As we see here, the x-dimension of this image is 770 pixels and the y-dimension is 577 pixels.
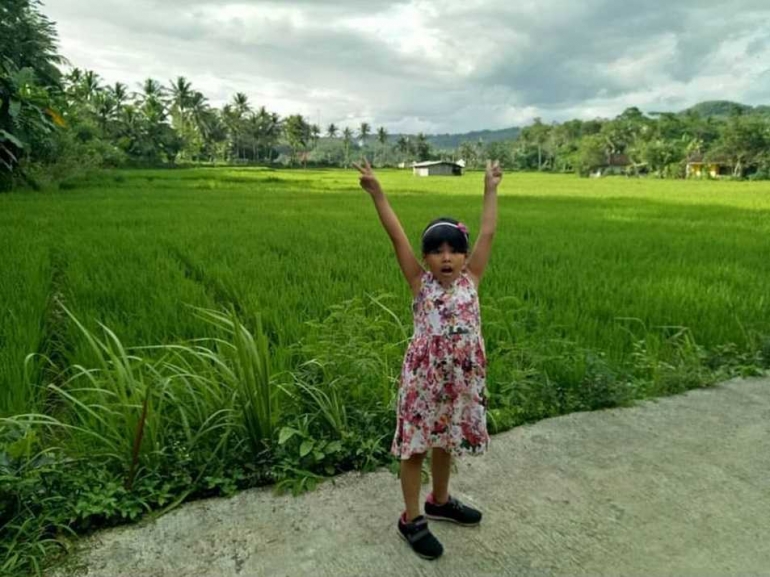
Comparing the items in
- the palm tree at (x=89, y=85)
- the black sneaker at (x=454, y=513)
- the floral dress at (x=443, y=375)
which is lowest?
the black sneaker at (x=454, y=513)

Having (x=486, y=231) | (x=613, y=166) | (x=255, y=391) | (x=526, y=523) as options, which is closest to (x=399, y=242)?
(x=486, y=231)

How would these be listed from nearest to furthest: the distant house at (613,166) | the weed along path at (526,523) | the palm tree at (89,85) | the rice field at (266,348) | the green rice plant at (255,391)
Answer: the weed along path at (526,523) → the rice field at (266,348) → the green rice plant at (255,391) → the palm tree at (89,85) → the distant house at (613,166)

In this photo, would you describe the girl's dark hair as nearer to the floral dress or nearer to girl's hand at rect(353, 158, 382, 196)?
the floral dress

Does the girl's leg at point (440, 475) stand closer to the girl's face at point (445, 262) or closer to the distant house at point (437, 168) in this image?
the girl's face at point (445, 262)

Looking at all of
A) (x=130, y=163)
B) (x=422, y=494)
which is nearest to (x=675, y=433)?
(x=422, y=494)

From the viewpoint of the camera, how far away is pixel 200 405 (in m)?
2.26

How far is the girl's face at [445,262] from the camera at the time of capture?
1.62 metres

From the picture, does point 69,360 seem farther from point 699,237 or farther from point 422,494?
point 699,237

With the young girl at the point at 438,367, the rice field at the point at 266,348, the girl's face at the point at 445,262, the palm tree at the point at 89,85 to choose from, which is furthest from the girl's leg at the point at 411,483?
the palm tree at the point at 89,85

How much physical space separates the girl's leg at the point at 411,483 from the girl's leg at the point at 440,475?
0.09m

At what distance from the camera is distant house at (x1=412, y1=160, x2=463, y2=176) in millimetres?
56219

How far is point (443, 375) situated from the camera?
64.2 inches

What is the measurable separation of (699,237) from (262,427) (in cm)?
807

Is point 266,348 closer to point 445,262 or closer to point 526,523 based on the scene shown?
point 445,262
